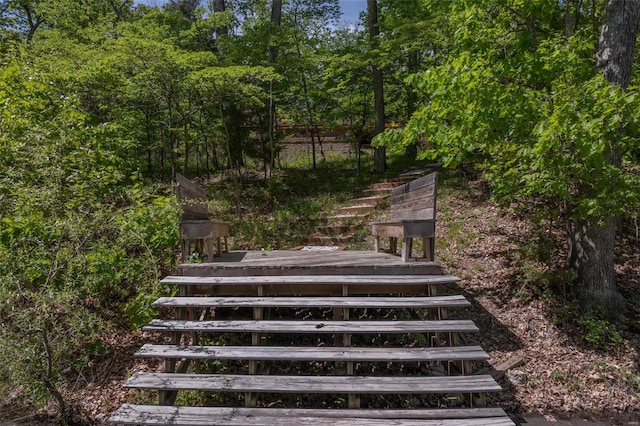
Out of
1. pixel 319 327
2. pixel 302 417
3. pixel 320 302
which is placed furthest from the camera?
pixel 320 302

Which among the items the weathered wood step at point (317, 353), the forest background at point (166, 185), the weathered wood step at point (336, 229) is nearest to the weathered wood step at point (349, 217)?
the weathered wood step at point (336, 229)

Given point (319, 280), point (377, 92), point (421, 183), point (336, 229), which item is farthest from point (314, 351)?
point (377, 92)

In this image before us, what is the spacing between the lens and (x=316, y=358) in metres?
3.09

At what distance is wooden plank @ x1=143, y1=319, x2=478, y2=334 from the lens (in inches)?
129

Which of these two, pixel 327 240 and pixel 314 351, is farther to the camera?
pixel 327 240

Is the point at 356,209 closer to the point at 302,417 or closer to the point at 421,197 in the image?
the point at 421,197

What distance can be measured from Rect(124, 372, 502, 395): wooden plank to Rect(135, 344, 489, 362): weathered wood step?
0.15 metres

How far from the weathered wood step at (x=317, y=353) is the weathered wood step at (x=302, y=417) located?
0.40 m

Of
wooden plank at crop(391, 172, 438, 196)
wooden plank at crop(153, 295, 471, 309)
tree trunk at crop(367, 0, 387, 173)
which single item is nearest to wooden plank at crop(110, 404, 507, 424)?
wooden plank at crop(153, 295, 471, 309)

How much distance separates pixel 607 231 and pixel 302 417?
13.9ft

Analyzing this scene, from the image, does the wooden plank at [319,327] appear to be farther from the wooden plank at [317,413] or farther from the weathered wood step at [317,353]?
the wooden plank at [317,413]

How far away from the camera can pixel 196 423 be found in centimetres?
267

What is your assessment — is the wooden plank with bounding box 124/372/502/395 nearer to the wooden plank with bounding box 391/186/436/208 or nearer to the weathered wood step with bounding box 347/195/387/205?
the wooden plank with bounding box 391/186/436/208

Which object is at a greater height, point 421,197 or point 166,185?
point 166,185
